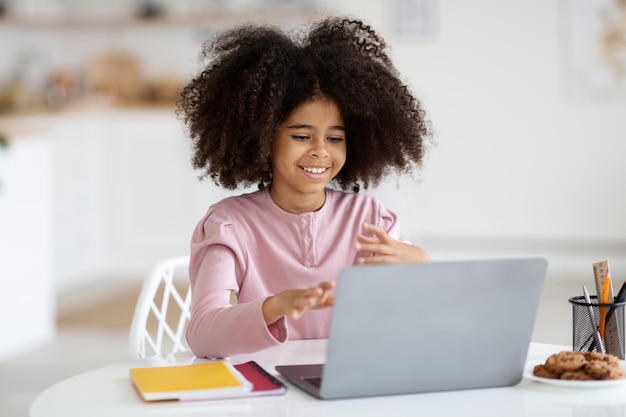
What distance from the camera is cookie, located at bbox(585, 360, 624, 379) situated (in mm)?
1256

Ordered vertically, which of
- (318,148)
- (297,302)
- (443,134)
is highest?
(443,134)

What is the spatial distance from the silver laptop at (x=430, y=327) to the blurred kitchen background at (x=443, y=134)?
411 centimetres

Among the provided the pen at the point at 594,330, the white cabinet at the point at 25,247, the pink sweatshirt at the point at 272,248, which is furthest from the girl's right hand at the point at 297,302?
the white cabinet at the point at 25,247

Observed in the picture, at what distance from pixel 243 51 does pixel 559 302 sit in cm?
348

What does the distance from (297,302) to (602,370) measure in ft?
1.24

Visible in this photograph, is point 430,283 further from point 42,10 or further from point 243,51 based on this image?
point 42,10

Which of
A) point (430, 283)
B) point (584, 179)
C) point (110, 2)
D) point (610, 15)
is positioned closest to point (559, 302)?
point (584, 179)

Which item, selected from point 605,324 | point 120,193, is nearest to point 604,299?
point 605,324

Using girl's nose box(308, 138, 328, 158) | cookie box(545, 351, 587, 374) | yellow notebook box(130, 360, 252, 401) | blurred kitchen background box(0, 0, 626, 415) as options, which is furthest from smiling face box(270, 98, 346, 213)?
blurred kitchen background box(0, 0, 626, 415)

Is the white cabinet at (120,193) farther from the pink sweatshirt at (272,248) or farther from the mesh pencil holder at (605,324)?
the mesh pencil holder at (605,324)

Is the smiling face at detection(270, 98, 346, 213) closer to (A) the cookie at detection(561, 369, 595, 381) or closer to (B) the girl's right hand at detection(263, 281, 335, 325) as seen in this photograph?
(B) the girl's right hand at detection(263, 281, 335, 325)

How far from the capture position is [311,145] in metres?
1.67

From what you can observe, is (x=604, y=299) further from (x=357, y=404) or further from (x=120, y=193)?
(x=120, y=193)

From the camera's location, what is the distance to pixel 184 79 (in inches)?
251
